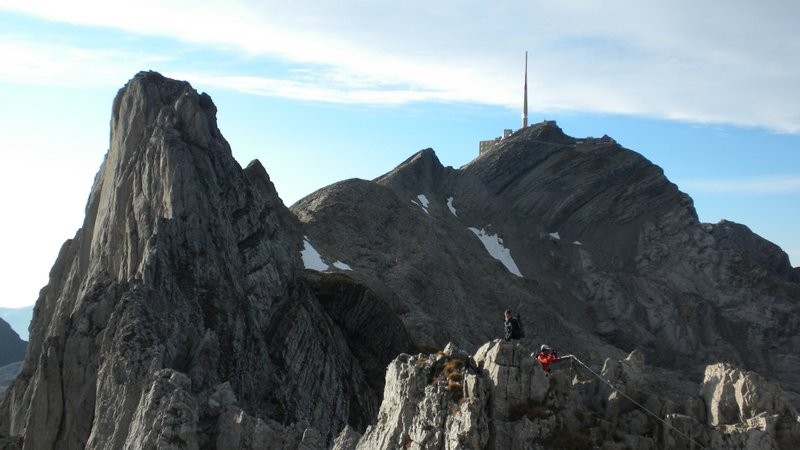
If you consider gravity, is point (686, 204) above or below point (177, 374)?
above

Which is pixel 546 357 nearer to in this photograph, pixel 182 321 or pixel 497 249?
pixel 182 321

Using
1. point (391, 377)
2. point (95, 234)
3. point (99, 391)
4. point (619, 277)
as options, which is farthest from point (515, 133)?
point (391, 377)

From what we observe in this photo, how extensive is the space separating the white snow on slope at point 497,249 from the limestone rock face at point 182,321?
189 feet

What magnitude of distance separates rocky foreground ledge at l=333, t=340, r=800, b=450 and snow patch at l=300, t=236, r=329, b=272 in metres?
65.2

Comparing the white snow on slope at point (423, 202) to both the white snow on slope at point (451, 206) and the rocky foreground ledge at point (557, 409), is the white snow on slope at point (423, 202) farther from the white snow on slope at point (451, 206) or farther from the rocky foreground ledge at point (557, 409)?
the rocky foreground ledge at point (557, 409)

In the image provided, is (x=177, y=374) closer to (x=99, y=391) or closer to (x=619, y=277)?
(x=99, y=391)

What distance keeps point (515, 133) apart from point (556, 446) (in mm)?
132222

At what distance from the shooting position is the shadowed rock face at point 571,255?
4299 inches

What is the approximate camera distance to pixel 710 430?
2795 cm

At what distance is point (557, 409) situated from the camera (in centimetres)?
2814

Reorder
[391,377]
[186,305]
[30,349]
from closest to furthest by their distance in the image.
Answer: [391,377] → [186,305] → [30,349]

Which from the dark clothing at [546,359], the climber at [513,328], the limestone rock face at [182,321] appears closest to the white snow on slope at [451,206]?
the limestone rock face at [182,321]

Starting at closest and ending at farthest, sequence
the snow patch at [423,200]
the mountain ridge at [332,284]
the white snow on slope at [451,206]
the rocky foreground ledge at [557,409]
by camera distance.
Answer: the rocky foreground ledge at [557,409] < the mountain ridge at [332,284] < the snow patch at [423,200] < the white snow on slope at [451,206]

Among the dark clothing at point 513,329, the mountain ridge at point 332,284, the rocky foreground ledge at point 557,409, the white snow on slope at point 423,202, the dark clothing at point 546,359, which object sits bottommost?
the rocky foreground ledge at point 557,409
